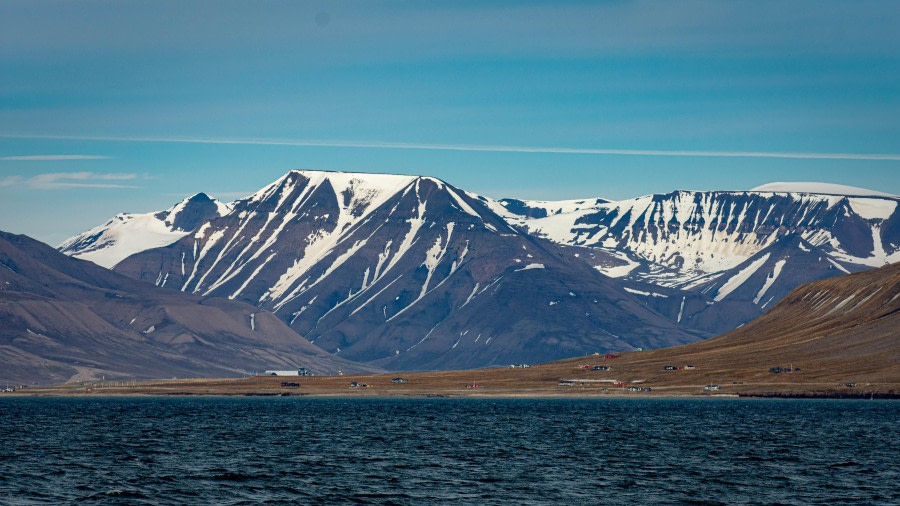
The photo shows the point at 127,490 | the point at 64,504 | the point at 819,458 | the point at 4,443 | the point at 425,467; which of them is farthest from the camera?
the point at 4,443

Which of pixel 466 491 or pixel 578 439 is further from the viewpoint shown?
pixel 578 439

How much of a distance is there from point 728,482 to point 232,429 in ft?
321

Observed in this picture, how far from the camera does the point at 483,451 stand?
14525cm

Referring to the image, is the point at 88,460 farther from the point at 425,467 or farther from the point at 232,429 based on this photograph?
the point at 232,429

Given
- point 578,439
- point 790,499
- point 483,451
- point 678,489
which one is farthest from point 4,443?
point 790,499

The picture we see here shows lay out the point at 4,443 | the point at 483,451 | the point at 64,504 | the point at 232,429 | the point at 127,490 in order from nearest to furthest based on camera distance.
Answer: the point at 64,504 → the point at 127,490 → the point at 483,451 → the point at 4,443 → the point at 232,429

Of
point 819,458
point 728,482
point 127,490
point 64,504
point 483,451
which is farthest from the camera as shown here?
point 483,451

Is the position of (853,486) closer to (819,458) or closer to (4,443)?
(819,458)

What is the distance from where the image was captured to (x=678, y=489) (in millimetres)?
107062

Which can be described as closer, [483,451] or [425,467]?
[425,467]

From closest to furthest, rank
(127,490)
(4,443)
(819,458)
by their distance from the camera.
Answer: (127,490) < (819,458) < (4,443)

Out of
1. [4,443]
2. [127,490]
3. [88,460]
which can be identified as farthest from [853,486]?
[4,443]

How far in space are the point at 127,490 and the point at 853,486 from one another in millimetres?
57052

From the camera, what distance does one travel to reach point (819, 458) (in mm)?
135875
